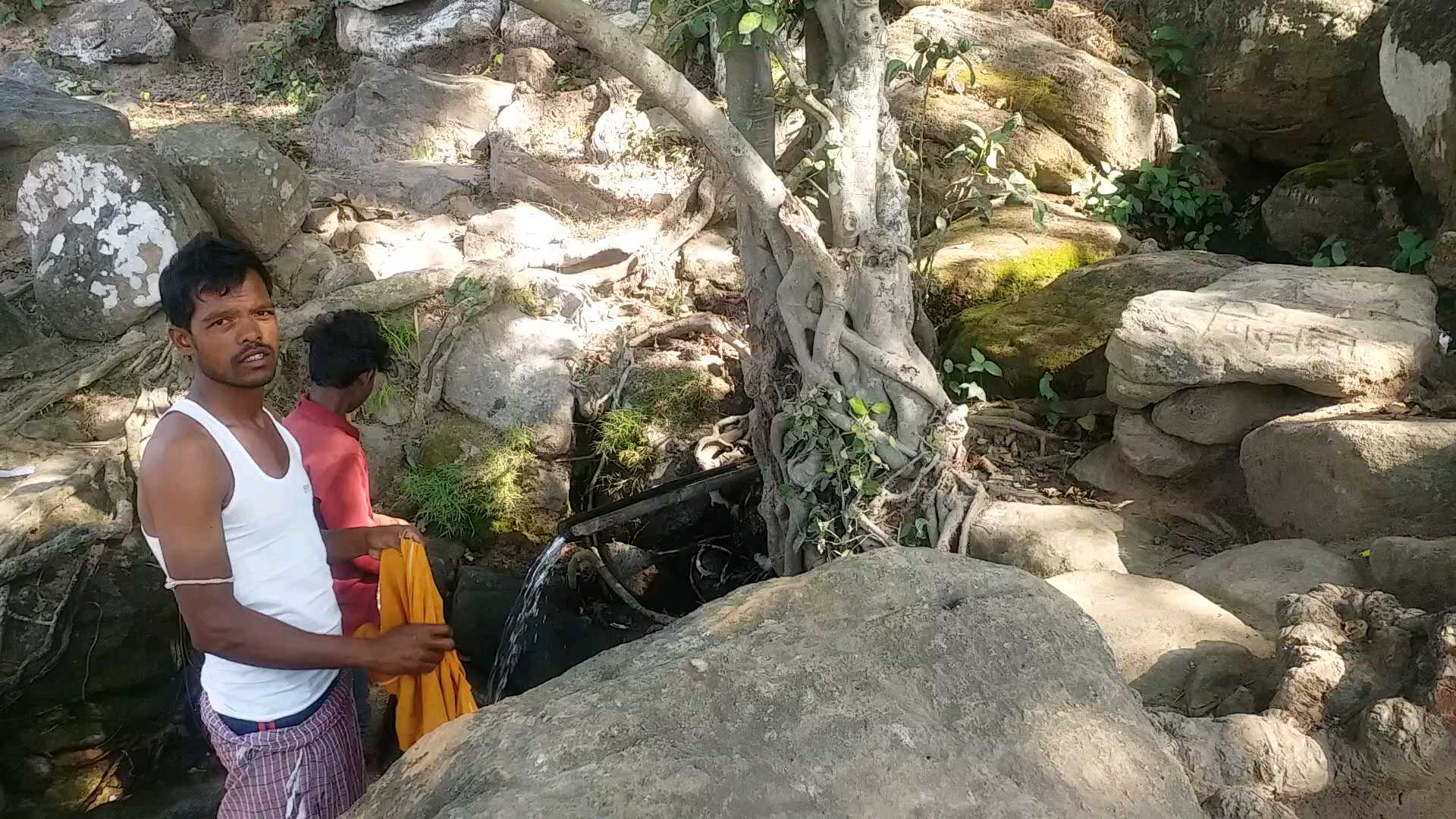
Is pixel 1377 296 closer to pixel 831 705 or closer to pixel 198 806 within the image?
pixel 831 705

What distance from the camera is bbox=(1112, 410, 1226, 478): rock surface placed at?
141 inches

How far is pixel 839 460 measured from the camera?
357 cm

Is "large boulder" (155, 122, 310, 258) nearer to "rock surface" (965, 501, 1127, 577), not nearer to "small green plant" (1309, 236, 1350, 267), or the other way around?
"rock surface" (965, 501, 1127, 577)

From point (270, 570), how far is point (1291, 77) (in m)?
5.20

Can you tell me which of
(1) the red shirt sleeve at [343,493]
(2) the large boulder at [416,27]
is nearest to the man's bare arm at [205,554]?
(1) the red shirt sleeve at [343,493]

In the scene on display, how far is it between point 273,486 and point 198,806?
2.81m

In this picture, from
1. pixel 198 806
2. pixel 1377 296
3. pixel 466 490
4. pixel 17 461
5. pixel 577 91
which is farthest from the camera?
pixel 577 91

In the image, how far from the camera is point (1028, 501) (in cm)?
374

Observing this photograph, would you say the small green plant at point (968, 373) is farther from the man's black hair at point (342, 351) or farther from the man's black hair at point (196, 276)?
the man's black hair at point (196, 276)

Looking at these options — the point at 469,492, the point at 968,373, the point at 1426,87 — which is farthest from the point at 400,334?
the point at 1426,87

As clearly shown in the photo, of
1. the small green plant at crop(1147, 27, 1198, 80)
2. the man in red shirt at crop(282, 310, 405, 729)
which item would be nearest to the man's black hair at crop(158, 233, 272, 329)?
the man in red shirt at crop(282, 310, 405, 729)

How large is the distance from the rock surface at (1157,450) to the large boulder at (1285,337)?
0.08 meters

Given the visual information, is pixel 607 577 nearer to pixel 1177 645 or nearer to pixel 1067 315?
pixel 1067 315

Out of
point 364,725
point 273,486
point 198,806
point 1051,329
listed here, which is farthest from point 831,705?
point 198,806
